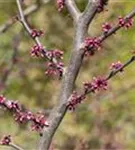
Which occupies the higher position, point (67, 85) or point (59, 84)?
point (59, 84)

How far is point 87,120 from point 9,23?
13.4ft

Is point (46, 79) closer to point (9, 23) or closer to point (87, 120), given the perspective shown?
point (87, 120)

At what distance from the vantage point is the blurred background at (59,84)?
8.92 metres

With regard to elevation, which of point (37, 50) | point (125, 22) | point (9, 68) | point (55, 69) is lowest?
point (55, 69)

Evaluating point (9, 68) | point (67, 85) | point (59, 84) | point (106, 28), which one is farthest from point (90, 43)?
point (59, 84)

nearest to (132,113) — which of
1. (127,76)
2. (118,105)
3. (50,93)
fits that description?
(118,105)

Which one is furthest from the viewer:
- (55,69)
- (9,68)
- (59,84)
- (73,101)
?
(59,84)

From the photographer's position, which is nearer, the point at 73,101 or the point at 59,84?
the point at 73,101

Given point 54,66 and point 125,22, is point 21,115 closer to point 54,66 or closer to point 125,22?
point 54,66

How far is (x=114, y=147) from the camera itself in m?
10.4

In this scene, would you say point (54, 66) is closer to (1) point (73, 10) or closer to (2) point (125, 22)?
(1) point (73, 10)

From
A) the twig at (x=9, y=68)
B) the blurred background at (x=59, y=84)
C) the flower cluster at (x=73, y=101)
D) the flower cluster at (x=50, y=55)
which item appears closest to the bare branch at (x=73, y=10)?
the flower cluster at (x=50, y=55)

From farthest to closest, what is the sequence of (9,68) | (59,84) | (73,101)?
1. (59,84)
2. (9,68)
3. (73,101)

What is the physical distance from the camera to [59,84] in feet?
33.1
